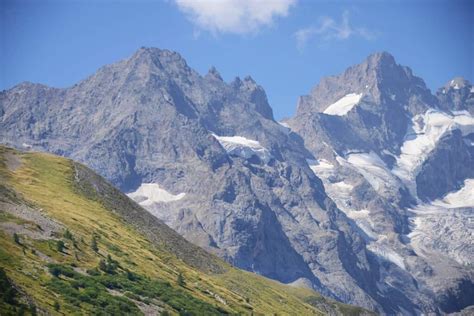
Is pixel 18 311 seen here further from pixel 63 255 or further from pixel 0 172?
pixel 0 172

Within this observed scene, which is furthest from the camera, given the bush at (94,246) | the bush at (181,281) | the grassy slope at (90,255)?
the bush at (181,281)

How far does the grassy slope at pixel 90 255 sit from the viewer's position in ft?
275

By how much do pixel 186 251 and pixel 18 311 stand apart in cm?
11156

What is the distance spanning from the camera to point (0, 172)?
5728 inches

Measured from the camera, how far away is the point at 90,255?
105188 millimetres

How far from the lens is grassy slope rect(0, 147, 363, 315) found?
83.7m

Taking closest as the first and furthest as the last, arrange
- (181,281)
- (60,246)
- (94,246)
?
(60,246) < (94,246) < (181,281)

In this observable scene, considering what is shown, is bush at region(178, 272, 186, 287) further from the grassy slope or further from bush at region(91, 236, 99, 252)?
bush at region(91, 236, 99, 252)

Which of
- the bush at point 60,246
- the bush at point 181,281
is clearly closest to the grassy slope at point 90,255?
the bush at point 60,246

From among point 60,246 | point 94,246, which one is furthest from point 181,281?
point 60,246

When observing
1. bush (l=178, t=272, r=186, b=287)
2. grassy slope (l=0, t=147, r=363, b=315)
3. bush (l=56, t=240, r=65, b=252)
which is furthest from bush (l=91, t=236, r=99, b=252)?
bush (l=178, t=272, r=186, b=287)

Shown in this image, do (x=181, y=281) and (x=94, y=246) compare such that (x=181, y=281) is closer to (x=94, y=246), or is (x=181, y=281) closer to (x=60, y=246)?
(x=94, y=246)

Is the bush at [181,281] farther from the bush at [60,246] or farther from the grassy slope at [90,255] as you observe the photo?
the bush at [60,246]

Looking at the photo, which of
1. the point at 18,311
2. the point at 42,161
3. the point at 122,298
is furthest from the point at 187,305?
the point at 42,161
